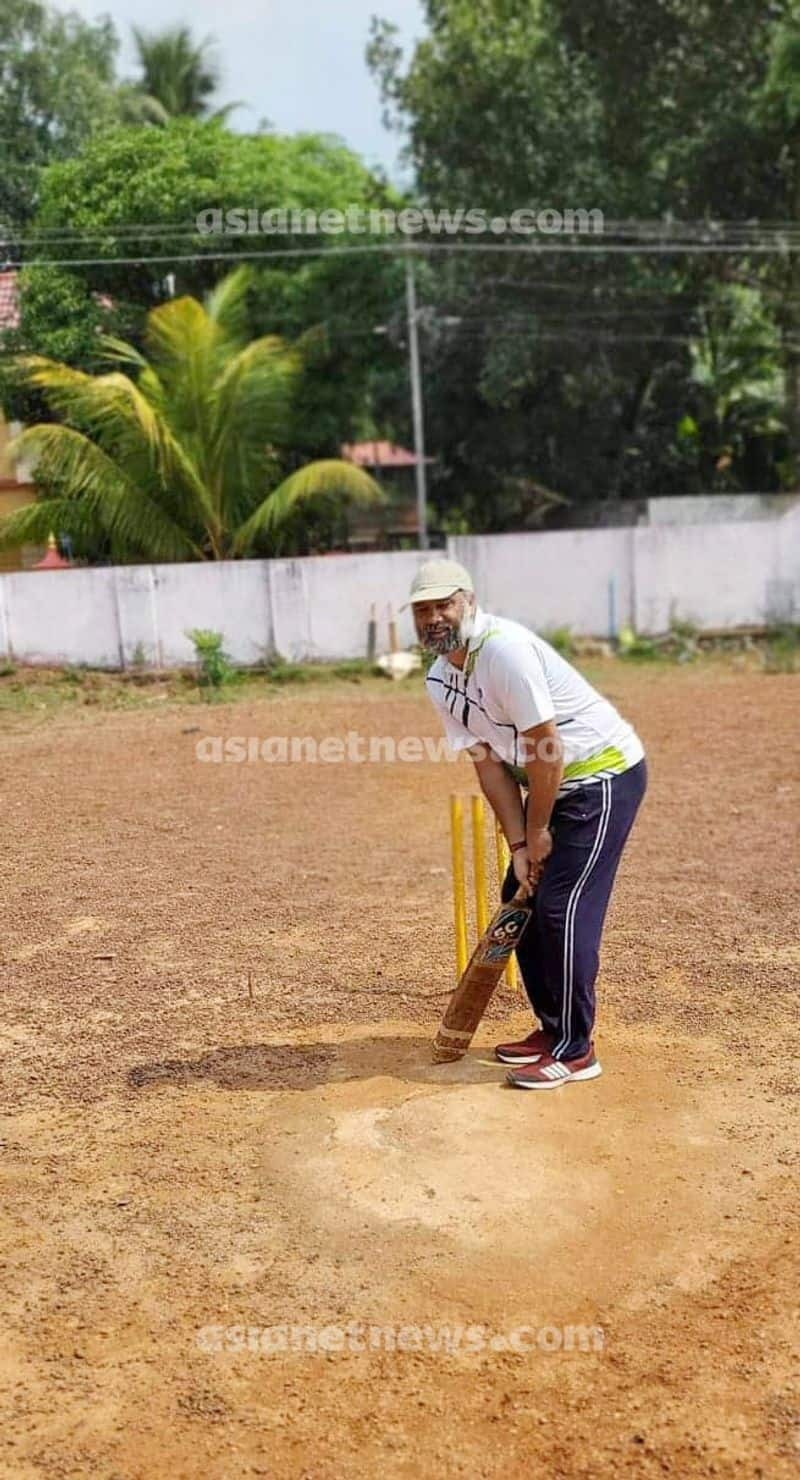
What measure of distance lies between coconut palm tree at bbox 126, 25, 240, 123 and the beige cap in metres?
21.9

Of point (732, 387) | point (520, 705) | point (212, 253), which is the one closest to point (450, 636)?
point (520, 705)

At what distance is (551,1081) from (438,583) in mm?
1846

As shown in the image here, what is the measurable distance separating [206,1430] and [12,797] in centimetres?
779

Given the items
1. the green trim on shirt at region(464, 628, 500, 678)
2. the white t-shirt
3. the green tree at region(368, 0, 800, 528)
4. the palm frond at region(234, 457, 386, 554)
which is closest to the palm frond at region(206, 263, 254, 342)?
the palm frond at region(234, 457, 386, 554)

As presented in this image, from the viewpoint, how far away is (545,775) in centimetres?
438

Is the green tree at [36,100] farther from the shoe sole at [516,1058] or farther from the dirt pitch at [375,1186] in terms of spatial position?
the shoe sole at [516,1058]

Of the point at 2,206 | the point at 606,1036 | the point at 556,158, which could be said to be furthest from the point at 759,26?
the point at 606,1036

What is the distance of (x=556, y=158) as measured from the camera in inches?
841

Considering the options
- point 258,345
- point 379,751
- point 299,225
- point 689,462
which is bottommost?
point 379,751

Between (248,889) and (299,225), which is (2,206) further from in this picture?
(248,889)

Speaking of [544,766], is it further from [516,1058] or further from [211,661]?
[211,661]

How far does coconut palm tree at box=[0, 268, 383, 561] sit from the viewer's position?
17344 mm

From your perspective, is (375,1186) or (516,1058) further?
(516,1058)

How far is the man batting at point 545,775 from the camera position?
4.37 m
